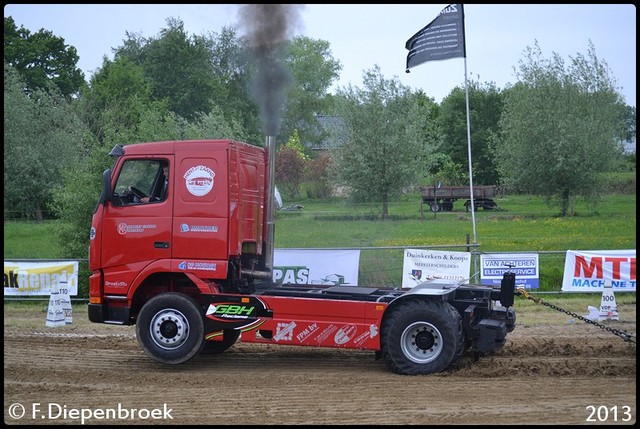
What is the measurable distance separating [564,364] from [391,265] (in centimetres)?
866

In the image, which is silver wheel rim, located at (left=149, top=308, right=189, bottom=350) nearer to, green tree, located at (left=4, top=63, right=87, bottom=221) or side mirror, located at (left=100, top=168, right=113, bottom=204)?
side mirror, located at (left=100, top=168, right=113, bottom=204)

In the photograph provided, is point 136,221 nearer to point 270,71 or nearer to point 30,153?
point 270,71

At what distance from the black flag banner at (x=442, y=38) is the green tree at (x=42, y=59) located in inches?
1627

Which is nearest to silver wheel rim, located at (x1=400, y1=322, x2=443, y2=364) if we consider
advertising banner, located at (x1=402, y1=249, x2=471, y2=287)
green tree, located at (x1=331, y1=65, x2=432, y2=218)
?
advertising banner, located at (x1=402, y1=249, x2=471, y2=287)

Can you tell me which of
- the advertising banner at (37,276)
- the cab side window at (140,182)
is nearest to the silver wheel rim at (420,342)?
the cab side window at (140,182)

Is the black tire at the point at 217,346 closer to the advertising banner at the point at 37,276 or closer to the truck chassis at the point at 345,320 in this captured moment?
the truck chassis at the point at 345,320

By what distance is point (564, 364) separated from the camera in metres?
10.5

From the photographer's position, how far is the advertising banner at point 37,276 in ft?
57.6

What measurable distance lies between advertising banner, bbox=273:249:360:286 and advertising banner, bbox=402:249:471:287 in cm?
117

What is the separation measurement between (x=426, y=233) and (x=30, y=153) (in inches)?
703

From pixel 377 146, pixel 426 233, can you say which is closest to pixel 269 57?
pixel 426 233

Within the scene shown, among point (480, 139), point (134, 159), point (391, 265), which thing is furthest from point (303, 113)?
point (134, 159)

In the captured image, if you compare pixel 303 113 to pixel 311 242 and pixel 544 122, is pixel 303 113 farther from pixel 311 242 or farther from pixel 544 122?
pixel 311 242

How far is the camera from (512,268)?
1755cm
